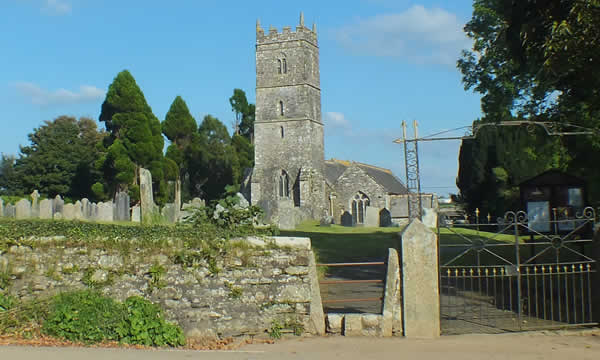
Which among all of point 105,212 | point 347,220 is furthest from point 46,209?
point 347,220

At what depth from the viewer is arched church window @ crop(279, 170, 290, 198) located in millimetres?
47000

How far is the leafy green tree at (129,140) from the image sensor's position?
38.0m

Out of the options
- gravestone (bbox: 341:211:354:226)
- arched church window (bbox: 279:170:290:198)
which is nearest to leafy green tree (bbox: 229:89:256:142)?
arched church window (bbox: 279:170:290:198)

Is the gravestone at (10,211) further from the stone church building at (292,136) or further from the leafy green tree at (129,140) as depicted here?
the stone church building at (292,136)

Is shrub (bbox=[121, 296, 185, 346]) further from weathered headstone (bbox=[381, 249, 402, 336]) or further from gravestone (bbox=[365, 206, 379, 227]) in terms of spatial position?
gravestone (bbox=[365, 206, 379, 227])

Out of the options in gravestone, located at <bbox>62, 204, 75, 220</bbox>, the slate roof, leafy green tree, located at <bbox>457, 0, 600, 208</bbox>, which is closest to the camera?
leafy green tree, located at <bbox>457, 0, 600, 208</bbox>

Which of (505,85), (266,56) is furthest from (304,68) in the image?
(505,85)

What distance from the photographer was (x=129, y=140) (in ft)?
128

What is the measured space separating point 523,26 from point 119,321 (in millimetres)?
7477

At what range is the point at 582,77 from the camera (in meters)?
10.8

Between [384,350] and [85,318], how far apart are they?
361cm

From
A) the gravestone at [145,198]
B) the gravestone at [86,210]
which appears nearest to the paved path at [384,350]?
the gravestone at [145,198]

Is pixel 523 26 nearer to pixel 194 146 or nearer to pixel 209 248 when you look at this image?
pixel 209 248

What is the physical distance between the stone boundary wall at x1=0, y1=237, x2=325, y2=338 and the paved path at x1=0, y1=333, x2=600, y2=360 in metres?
0.43
